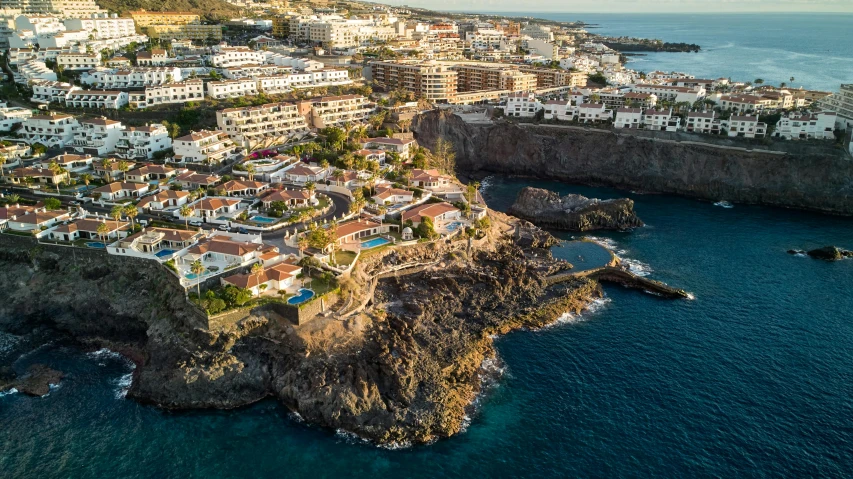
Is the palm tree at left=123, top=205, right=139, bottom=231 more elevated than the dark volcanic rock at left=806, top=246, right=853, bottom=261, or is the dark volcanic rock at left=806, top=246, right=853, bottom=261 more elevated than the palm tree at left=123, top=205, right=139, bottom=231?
the palm tree at left=123, top=205, right=139, bottom=231

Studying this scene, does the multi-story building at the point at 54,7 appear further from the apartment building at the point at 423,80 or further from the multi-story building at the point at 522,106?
the multi-story building at the point at 522,106

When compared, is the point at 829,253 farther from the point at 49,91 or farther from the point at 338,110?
the point at 49,91

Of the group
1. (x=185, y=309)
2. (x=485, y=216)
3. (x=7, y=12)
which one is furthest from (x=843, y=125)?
(x=7, y=12)

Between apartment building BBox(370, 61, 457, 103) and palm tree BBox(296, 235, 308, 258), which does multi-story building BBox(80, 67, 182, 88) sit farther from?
palm tree BBox(296, 235, 308, 258)

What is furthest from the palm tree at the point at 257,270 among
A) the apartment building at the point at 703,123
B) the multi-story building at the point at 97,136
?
the apartment building at the point at 703,123

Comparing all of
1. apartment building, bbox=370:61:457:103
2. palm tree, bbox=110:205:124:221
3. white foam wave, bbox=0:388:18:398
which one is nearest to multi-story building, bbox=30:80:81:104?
palm tree, bbox=110:205:124:221
